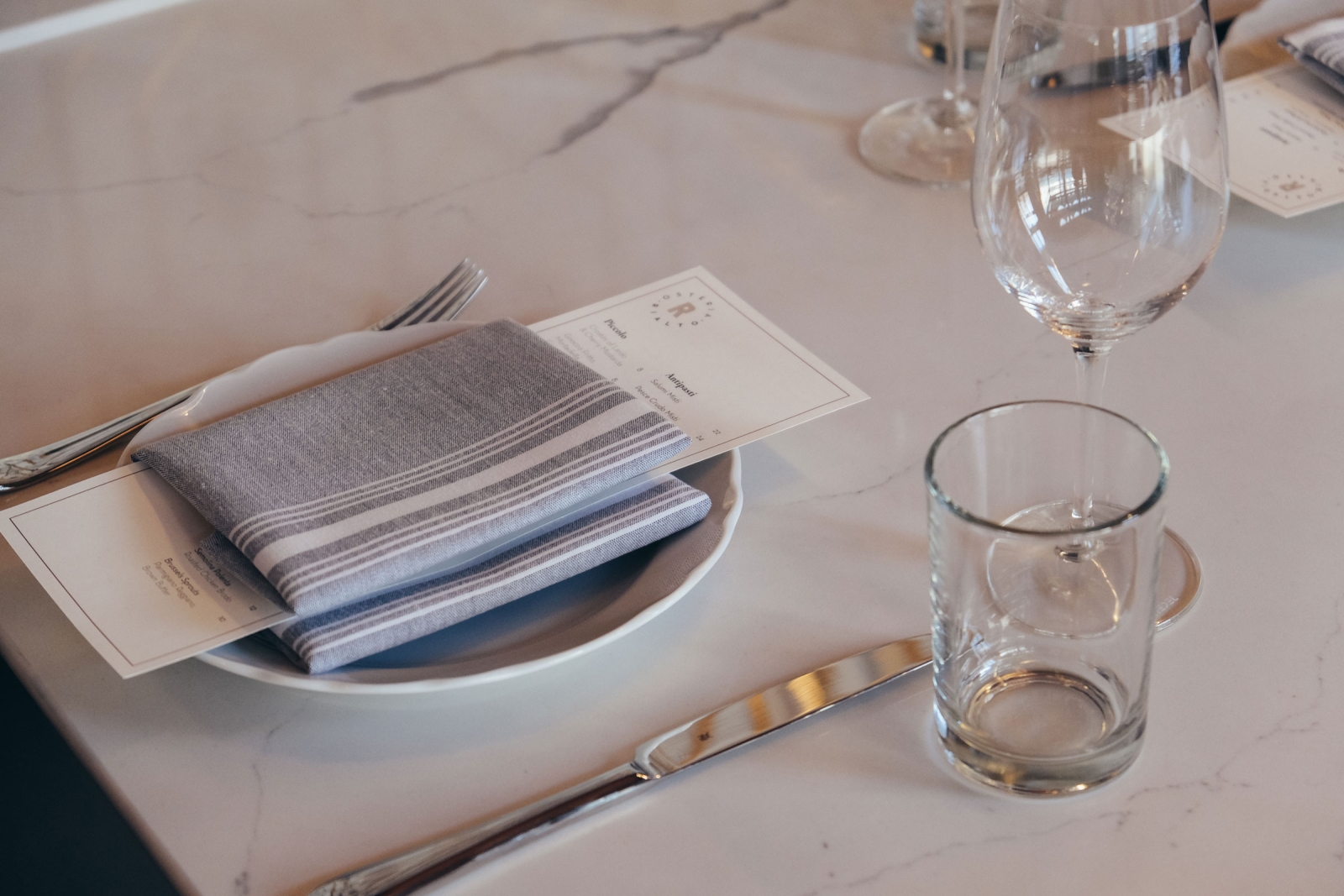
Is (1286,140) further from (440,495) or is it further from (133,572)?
(133,572)

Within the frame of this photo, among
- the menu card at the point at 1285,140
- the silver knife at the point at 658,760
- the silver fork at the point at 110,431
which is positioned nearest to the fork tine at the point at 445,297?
the silver fork at the point at 110,431

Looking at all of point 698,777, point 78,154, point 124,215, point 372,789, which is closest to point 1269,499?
point 698,777

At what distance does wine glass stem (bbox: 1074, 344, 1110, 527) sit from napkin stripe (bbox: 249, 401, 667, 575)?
176 mm

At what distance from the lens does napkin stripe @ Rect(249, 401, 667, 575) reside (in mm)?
509

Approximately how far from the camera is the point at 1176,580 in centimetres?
55

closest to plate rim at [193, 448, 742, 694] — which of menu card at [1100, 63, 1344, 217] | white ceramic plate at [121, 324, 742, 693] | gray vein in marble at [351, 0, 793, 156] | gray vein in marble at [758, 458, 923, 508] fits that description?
white ceramic plate at [121, 324, 742, 693]

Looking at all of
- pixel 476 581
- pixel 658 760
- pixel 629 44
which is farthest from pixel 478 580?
pixel 629 44

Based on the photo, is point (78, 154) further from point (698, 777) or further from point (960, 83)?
point (698, 777)

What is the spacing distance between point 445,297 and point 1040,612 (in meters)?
0.42

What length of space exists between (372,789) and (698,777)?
0.12 meters

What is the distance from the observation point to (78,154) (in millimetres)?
1003

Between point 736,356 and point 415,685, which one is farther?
point 736,356

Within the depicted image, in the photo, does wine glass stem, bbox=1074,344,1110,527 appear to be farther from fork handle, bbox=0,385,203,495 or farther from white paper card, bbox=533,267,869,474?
fork handle, bbox=0,385,203,495

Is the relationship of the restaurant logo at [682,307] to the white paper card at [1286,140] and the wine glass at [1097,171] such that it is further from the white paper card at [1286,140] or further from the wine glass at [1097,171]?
the white paper card at [1286,140]
